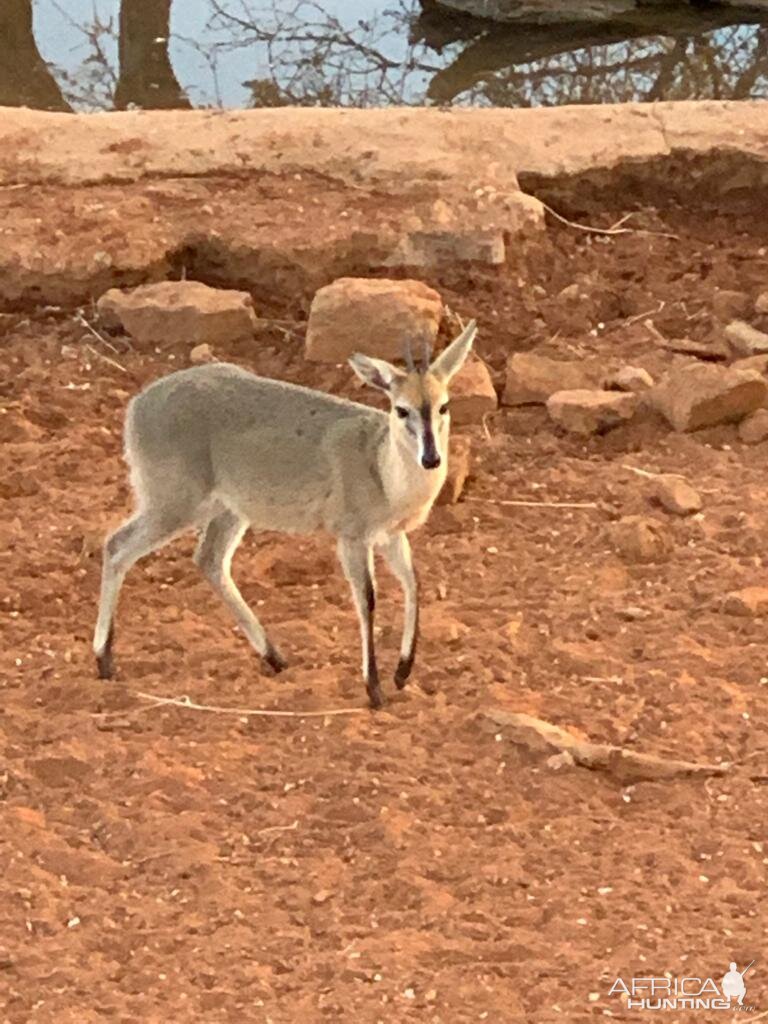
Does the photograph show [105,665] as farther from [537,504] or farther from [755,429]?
[755,429]

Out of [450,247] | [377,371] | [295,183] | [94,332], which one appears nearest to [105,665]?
[377,371]

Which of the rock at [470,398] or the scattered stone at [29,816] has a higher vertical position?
the rock at [470,398]

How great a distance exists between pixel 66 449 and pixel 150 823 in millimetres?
2168

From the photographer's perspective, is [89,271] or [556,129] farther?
[556,129]

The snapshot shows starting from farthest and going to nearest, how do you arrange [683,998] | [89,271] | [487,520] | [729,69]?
[729,69] → [89,271] → [487,520] → [683,998]

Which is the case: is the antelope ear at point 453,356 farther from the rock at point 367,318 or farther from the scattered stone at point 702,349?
the scattered stone at point 702,349

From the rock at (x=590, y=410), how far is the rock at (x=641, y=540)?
0.77m

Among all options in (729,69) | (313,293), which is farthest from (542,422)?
(729,69)

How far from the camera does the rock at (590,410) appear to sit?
18.0 ft

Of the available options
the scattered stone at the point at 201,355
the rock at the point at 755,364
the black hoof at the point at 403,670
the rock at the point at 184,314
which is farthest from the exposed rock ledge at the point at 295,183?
the black hoof at the point at 403,670

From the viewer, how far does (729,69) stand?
36.9 ft

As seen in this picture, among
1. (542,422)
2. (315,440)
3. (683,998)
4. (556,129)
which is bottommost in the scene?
(683,998)

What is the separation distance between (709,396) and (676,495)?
616 millimetres

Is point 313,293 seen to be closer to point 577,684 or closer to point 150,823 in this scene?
point 577,684
